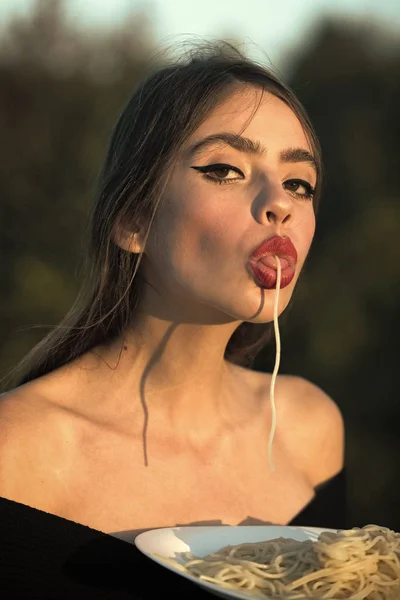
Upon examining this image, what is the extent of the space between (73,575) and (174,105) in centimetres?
177

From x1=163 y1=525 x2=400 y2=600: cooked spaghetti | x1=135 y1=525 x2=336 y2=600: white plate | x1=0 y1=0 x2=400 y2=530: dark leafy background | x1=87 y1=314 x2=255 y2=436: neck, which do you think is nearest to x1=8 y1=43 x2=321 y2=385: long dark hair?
x1=87 y1=314 x2=255 y2=436: neck

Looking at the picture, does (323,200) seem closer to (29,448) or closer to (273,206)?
(273,206)

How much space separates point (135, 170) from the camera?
382 centimetres

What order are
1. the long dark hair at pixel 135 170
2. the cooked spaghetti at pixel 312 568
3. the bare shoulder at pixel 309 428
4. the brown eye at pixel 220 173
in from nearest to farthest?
the cooked spaghetti at pixel 312 568 < the brown eye at pixel 220 173 < the long dark hair at pixel 135 170 < the bare shoulder at pixel 309 428

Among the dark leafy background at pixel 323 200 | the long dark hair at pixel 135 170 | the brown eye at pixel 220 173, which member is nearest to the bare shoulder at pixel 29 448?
the long dark hair at pixel 135 170

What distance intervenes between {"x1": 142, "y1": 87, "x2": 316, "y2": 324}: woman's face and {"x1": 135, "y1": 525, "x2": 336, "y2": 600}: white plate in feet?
2.48

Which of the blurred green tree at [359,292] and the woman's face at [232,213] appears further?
the blurred green tree at [359,292]

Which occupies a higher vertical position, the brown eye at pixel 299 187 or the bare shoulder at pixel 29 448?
the brown eye at pixel 299 187

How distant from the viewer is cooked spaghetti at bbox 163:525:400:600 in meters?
3.00

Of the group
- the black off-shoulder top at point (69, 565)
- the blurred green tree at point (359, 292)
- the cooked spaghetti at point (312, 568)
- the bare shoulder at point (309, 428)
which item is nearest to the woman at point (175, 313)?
the black off-shoulder top at point (69, 565)

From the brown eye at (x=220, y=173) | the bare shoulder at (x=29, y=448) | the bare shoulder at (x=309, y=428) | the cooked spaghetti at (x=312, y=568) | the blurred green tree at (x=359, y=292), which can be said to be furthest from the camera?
the blurred green tree at (x=359, y=292)

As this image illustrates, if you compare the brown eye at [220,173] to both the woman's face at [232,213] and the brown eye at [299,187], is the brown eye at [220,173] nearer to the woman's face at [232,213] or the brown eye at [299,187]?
the woman's face at [232,213]

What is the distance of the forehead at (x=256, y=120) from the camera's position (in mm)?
3664

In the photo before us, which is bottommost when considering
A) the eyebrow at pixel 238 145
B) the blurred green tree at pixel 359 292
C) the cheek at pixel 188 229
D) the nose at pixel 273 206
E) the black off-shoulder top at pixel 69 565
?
the blurred green tree at pixel 359 292
